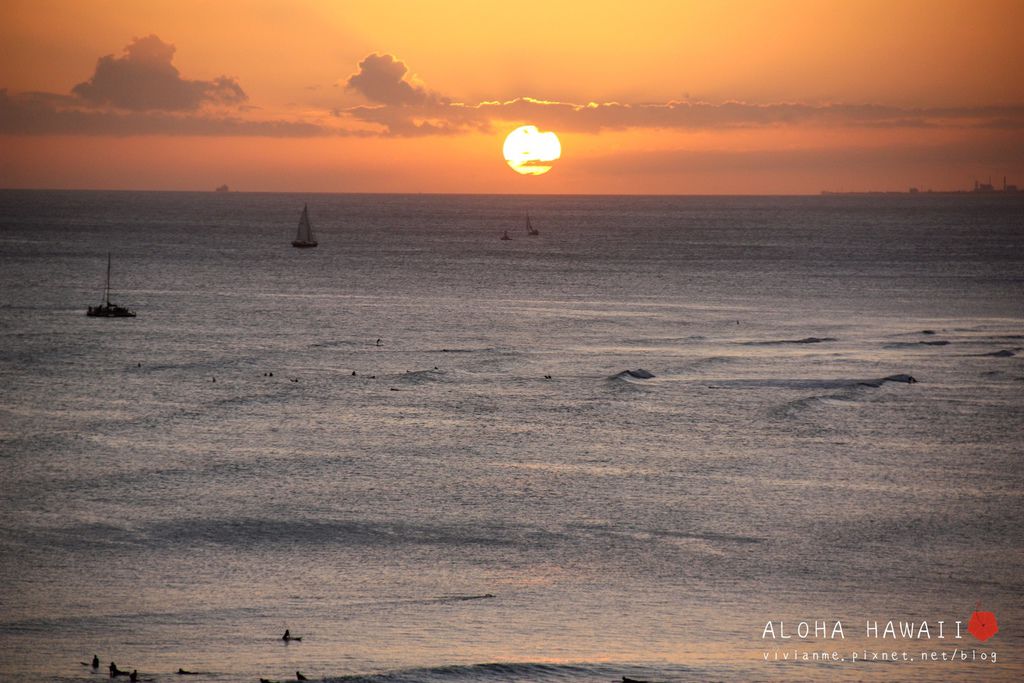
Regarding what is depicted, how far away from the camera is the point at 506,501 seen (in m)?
62.8

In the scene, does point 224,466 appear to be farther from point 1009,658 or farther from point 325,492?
point 1009,658

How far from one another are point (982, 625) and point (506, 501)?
86.9ft

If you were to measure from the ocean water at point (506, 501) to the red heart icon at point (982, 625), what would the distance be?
1.14ft

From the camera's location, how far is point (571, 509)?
61.3 metres

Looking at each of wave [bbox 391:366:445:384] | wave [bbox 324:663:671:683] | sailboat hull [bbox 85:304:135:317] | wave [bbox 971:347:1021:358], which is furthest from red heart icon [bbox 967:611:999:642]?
sailboat hull [bbox 85:304:135:317]

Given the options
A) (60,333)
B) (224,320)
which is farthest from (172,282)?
(60,333)

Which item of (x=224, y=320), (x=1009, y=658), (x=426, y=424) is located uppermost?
(x=224, y=320)

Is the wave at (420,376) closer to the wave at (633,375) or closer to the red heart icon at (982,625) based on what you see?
the wave at (633,375)

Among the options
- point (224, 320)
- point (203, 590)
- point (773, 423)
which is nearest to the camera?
point (203, 590)

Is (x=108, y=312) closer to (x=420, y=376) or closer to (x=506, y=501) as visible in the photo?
(x=420, y=376)

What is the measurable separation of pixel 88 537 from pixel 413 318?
8603 cm

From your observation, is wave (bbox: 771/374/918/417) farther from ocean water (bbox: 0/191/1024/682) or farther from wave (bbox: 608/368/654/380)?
wave (bbox: 608/368/654/380)

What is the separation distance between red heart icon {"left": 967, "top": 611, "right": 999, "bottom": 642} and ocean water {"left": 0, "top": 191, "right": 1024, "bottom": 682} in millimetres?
347

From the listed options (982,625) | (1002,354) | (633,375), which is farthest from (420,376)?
(982,625)
